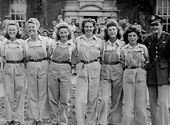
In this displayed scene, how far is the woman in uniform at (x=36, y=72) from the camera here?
616 cm

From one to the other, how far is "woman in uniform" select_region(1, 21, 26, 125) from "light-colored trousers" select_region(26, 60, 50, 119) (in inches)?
6.4

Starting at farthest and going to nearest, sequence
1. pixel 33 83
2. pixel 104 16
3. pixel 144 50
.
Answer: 1. pixel 104 16
2. pixel 33 83
3. pixel 144 50

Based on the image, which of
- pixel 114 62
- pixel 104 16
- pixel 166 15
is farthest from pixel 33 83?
pixel 166 15

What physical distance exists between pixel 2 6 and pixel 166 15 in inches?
386

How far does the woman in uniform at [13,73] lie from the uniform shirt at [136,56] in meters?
1.87

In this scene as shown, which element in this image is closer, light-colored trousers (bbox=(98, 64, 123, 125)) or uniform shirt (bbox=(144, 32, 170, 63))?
uniform shirt (bbox=(144, 32, 170, 63))

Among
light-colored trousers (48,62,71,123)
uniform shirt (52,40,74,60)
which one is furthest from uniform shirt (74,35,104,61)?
light-colored trousers (48,62,71,123)

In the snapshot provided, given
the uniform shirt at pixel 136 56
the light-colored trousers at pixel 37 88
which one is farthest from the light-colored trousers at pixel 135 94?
the light-colored trousers at pixel 37 88

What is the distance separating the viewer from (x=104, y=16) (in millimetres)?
20234

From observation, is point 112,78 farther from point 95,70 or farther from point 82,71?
point 82,71

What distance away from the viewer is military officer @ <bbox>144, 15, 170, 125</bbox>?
5.64m

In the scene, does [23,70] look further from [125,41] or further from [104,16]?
[104,16]

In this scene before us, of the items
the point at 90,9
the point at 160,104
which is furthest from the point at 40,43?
the point at 90,9

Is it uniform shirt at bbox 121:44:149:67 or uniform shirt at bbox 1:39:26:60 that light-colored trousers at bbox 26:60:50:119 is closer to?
uniform shirt at bbox 1:39:26:60
